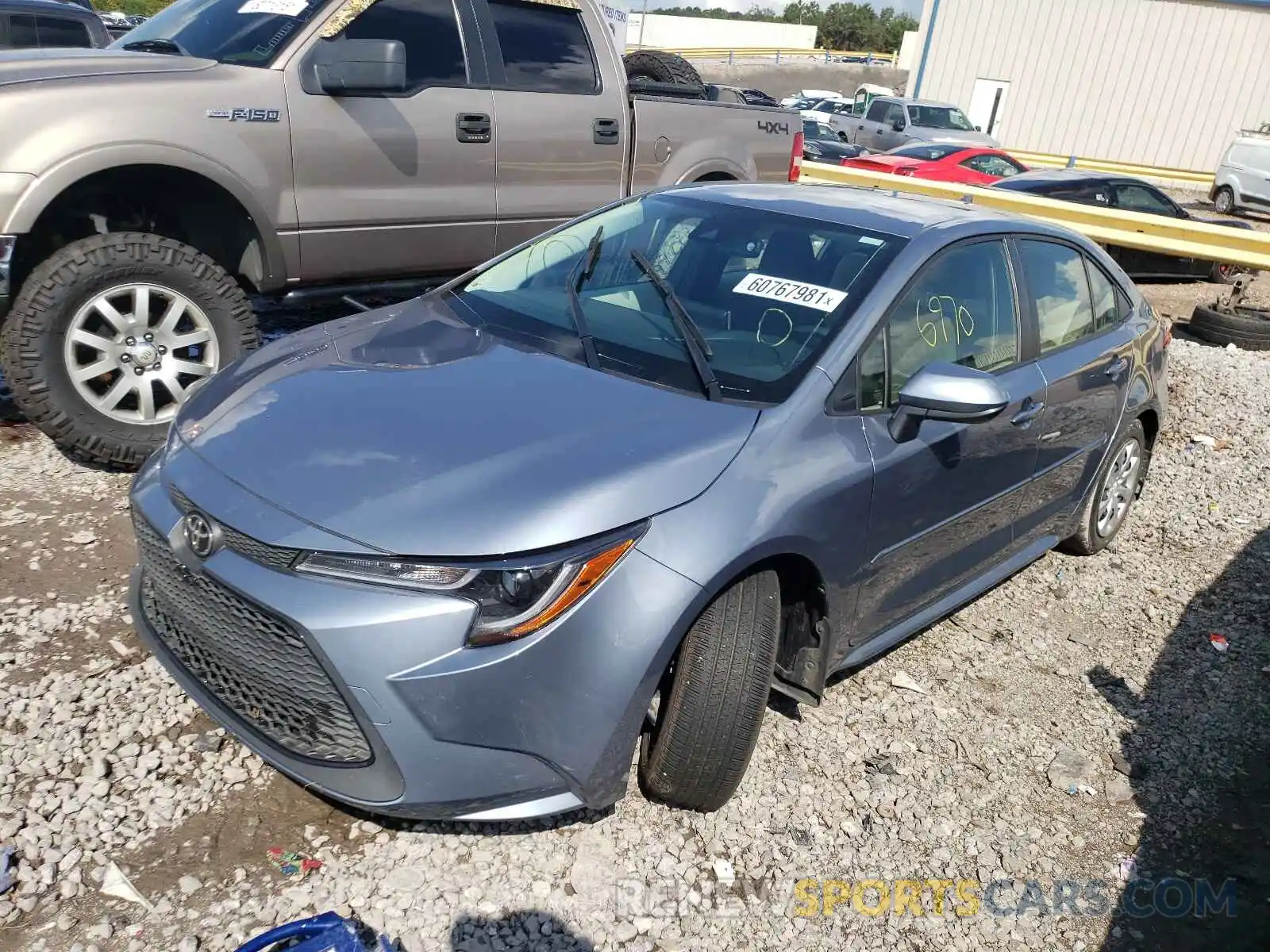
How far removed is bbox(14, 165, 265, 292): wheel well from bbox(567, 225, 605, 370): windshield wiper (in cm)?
187

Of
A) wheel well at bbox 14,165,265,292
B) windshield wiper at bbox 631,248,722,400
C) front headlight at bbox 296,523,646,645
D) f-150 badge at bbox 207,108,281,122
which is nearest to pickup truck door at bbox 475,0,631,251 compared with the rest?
f-150 badge at bbox 207,108,281,122

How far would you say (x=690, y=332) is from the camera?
10.0 ft

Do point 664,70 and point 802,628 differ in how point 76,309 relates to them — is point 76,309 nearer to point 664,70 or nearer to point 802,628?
point 802,628

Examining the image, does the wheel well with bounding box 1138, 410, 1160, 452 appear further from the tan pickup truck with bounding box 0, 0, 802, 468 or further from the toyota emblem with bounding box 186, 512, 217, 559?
the toyota emblem with bounding box 186, 512, 217, 559

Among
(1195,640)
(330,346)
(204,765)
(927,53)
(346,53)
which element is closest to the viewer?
(204,765)

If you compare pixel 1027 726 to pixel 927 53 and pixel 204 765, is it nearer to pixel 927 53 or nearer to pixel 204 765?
pixel 204 765

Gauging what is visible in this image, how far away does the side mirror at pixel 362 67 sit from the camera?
4555mm

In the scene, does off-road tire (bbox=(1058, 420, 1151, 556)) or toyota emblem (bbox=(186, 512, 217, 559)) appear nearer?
toyota emblem (bbox=(186, 512, 217, 559))

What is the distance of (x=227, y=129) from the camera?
4.39 metres

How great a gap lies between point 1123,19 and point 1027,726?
106 feet

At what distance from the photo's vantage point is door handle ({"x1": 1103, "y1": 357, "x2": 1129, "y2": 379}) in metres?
4.16

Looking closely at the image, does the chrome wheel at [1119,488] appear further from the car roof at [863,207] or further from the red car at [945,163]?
the red car at [945,163]

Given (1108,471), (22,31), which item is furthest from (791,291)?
(22,31)

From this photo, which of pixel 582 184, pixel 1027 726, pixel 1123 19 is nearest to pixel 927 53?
pixel 1123 19
